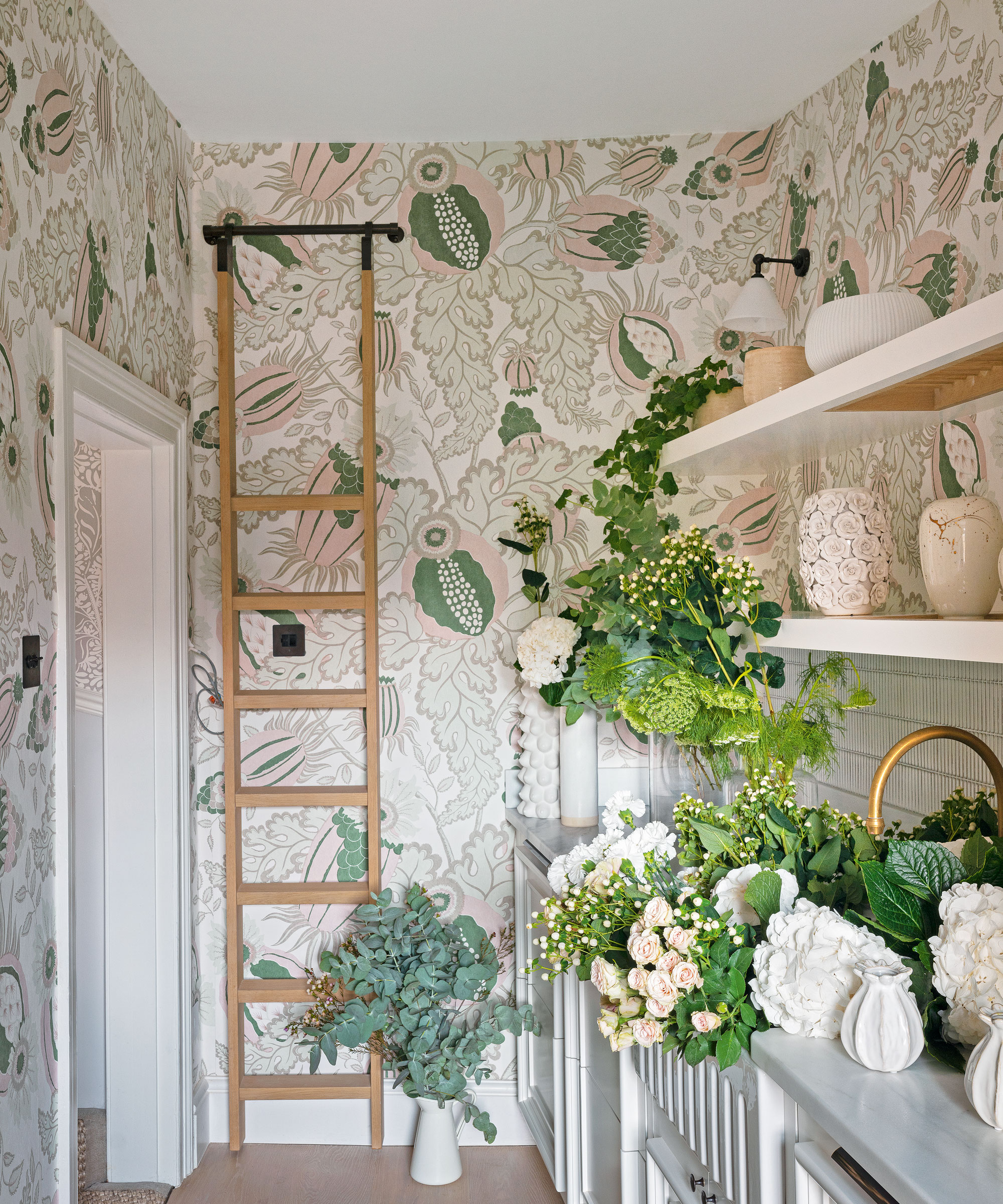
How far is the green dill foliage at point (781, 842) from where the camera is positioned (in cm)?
134

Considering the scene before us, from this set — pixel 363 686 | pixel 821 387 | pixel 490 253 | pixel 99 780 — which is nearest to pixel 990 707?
pixel 821 387

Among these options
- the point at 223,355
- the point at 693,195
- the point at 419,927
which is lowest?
the point at 419,927

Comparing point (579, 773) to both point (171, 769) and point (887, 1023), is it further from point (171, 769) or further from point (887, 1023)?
point (887, 1023)

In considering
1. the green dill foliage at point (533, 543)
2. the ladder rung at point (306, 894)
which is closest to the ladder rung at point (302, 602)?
the green dill foliage at point (533, 543)

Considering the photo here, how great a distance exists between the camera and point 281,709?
101 inches

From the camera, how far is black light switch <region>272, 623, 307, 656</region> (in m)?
2.63

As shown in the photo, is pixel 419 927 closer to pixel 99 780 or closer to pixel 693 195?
pixel 99 780

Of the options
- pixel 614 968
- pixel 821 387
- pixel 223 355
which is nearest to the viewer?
pixel 614 968

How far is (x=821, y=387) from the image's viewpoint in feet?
4.96

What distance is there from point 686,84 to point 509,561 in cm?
130

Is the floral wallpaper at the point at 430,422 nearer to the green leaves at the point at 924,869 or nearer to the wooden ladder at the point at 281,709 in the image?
the wooden ladder at the point at 281,709

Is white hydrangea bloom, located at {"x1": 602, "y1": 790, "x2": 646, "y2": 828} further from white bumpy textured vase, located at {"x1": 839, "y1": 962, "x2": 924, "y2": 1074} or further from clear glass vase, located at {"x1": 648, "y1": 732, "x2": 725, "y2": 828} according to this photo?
white bumpy textured vase, located at {"x1": 839, "y1": 962, "x2": 924, "y2": 1074}

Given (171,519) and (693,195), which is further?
(693,195)

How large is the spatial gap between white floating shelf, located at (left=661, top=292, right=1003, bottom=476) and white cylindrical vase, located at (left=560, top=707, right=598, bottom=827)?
2.38 ft
